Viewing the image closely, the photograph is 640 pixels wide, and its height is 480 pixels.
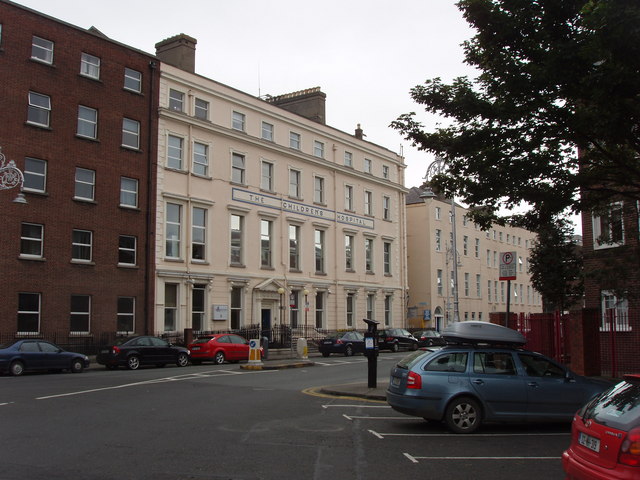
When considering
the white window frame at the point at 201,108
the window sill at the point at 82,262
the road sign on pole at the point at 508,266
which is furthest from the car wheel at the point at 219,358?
the road sign on pole at the point at 508,266

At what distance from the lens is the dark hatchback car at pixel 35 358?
21984 mm

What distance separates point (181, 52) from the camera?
125 feet

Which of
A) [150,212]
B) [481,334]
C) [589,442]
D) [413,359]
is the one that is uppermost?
[150,212]

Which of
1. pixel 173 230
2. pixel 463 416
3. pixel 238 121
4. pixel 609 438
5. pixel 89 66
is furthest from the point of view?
pixel 238 121

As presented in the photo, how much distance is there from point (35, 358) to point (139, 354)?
4.22m

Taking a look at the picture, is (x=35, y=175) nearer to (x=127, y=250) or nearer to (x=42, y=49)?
(x=127, y=250)

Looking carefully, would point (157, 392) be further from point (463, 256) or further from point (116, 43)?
point (463, 256)

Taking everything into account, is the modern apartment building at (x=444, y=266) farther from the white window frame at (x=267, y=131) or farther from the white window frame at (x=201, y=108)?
the white window frame at (x=201, y=108)

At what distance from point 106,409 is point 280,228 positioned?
28347 millimetres

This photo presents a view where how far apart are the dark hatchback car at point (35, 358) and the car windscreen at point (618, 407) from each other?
20342 millimetres

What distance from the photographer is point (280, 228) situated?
41188 millimetres

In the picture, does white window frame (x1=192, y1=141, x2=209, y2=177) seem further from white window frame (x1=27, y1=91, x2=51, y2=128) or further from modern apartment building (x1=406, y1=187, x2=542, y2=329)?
modern apartment building (x1=406, y1=187, x2=542, y2=329)

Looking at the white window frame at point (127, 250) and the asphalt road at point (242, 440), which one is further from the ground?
the white window frame at point (127, 250)

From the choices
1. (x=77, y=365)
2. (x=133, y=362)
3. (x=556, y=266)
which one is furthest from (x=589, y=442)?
(x=556, y=266)
